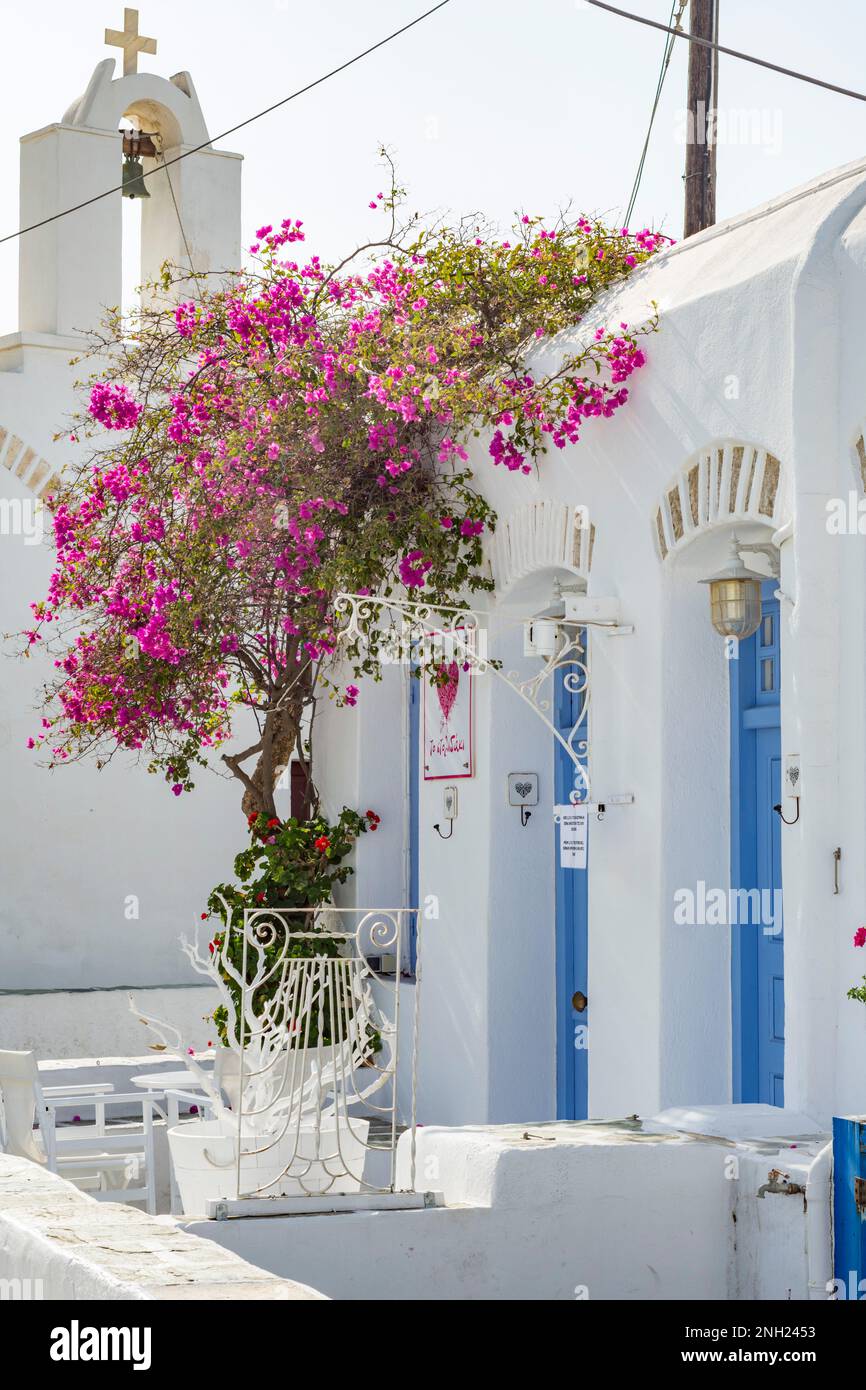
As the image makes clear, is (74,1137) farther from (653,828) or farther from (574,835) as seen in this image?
(653,828)

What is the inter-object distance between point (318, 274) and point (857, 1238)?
18.1 ft

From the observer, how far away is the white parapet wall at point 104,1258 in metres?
3.47

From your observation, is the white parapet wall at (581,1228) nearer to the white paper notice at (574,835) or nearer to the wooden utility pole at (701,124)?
the white paper notice at (574,835)

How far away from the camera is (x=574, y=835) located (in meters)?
7.73

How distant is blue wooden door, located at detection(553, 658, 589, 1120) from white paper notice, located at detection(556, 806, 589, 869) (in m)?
0.22

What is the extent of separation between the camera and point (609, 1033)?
711 cm

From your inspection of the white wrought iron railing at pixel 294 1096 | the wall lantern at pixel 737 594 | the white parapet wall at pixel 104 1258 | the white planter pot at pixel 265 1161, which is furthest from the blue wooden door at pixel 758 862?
the white parapet wall at pixel 104 1258

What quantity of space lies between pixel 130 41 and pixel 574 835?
21.7 feet

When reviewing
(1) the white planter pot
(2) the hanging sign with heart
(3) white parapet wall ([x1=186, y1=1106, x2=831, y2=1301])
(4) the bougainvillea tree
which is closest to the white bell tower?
(4) the bougainvillea tree

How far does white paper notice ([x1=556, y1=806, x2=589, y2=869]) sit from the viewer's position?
303 inches

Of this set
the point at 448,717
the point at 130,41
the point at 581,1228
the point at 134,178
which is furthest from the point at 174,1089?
the point at 130,41

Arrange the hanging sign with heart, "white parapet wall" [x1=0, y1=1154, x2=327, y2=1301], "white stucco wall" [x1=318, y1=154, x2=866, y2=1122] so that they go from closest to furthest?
"white parapet wall" [x1=0, y1=1154, x2=327, y2=1301]
"white stucco wall" [x1=318, y1=154, x2=866, y2=1122]
the hanging sign with heart

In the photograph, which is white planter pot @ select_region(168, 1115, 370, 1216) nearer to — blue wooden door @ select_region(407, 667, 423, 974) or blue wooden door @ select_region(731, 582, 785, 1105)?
blue wooden door @ select_region(731, 582, 785, 1105)

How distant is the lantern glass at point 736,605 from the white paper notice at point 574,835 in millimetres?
1322
